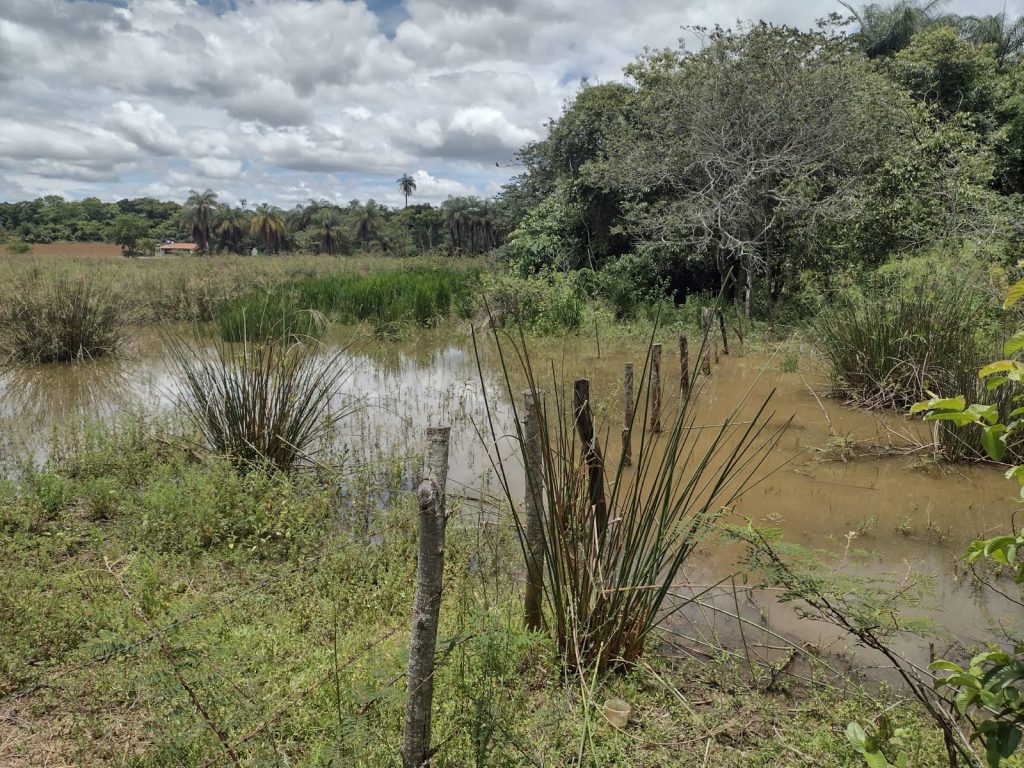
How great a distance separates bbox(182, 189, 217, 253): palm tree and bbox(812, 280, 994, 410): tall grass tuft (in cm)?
5045

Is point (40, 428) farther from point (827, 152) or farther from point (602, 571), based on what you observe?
point (827, 152)

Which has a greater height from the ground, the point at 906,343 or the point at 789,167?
the point at 789,167

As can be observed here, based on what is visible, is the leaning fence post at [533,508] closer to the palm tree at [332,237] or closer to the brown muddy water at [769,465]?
the brown muddy water at [769,465]

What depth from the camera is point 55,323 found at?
9828 mm

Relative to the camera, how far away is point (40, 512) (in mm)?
4156

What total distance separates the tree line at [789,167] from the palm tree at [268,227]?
134 ft

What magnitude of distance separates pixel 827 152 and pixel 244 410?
10240 millimetres

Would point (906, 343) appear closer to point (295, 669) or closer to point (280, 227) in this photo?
point (295, 669)

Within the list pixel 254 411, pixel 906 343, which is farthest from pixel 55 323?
pixel 906 343

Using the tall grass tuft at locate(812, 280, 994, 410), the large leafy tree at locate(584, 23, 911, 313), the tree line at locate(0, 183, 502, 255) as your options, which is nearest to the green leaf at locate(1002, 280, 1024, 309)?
the tall grass tuft at locate(812, 280, 994, 410)

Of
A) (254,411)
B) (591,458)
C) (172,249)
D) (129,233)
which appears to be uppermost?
(129,233)

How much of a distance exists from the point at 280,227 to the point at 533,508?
52591 mm

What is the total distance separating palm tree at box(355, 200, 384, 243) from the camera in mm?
55219

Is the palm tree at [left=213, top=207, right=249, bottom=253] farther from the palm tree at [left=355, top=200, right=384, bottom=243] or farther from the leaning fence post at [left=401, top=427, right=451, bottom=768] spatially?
the leaning fence post at [left=401, top=427, right=451, bottom=768]
